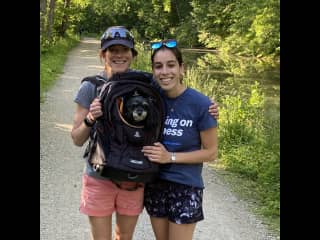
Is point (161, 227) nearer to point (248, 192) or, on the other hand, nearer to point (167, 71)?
point (167, 71)

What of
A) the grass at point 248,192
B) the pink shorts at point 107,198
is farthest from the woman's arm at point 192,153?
the grass at point 248,192

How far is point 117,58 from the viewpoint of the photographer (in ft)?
9.53

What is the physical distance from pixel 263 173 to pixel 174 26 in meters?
44.2

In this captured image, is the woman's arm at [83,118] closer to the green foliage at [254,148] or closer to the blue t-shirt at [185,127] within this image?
the blue t-shirt at [185,127]

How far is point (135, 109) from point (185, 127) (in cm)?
33

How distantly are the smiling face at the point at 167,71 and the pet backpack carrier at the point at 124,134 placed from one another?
0.08 m

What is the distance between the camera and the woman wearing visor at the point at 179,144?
279 cm

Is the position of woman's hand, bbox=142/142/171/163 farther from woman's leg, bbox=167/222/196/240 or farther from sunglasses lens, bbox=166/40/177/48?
sunglasses lens, bbox=166/40/177/48

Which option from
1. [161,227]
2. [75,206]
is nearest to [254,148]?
[75,206]

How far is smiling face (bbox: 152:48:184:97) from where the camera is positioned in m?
2.80

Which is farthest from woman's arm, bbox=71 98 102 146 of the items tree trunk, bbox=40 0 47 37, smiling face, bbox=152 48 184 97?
tree trunk, bbox=40 0 47 37
